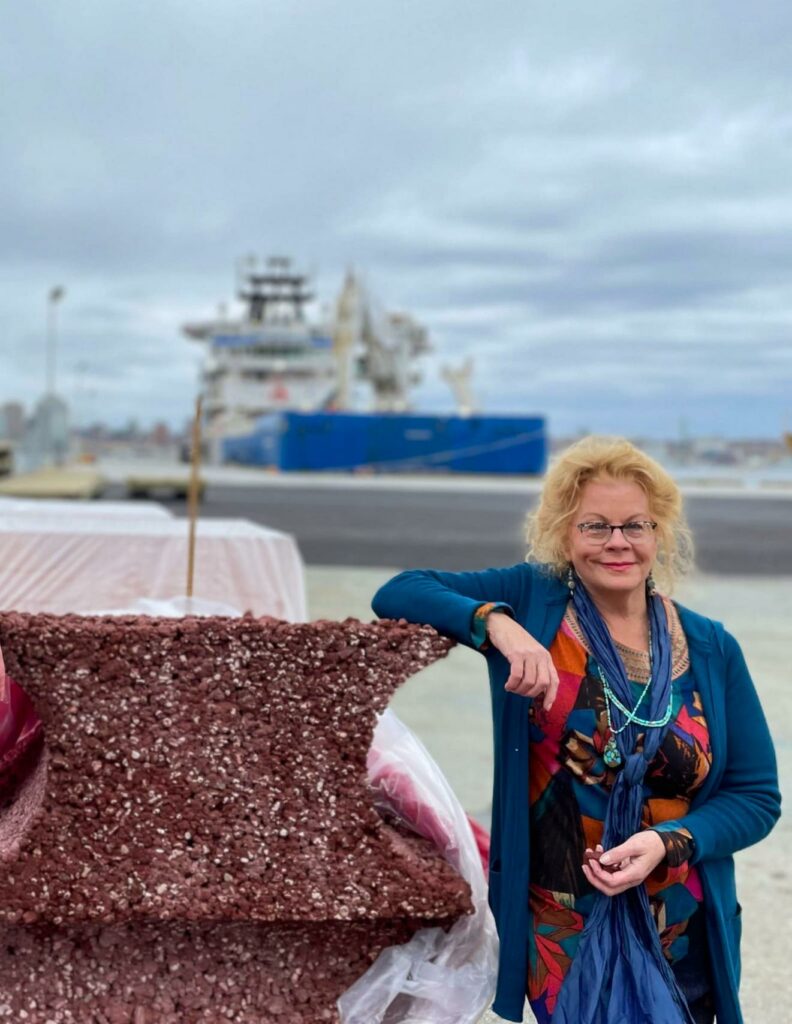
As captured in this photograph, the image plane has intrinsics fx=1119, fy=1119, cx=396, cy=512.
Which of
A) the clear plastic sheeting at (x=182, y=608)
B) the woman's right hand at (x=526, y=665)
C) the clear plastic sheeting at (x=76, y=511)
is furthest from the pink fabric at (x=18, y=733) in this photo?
the clear plastic sheeting at (x=76, y=511)

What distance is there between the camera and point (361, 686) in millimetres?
2025

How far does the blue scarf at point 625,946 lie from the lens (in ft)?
6.36

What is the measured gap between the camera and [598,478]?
2.20 meters

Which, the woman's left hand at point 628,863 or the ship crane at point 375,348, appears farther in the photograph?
the ship crane at point 375,348

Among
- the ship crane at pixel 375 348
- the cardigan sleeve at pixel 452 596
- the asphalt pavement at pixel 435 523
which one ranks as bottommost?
the asphalt pavement at pixel 435 523

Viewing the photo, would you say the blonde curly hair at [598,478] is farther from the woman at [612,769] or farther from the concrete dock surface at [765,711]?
the concrete dock surface at [765,711]

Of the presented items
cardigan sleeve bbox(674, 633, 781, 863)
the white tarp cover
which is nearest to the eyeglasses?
cardigan sleeve bbox(674, 633, 781, 863)

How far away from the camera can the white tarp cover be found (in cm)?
530

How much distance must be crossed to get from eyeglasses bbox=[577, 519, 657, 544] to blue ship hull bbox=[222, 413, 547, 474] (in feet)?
161

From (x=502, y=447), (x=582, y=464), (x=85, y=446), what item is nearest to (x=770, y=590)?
(x=582, y=464)

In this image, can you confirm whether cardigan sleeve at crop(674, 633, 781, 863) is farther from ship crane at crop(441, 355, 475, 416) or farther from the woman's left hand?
ship crane at crop(441, 355, 475, 416)

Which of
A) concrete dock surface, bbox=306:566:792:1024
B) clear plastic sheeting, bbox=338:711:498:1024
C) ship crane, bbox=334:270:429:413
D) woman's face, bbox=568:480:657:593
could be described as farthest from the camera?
ship crane, bbox=334:270:429:413

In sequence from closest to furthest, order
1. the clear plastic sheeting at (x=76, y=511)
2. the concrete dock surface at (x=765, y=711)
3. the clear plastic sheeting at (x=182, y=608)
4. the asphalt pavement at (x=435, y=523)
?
the concrete dock surface at (x=765, y=711) → the clear plastic sheeting at (x=182, y=608) → the clear plastic sheeting at (x=76, y=511) → the asphalt pavement at (x=435, y=523)

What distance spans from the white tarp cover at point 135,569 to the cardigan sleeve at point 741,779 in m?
3.45
